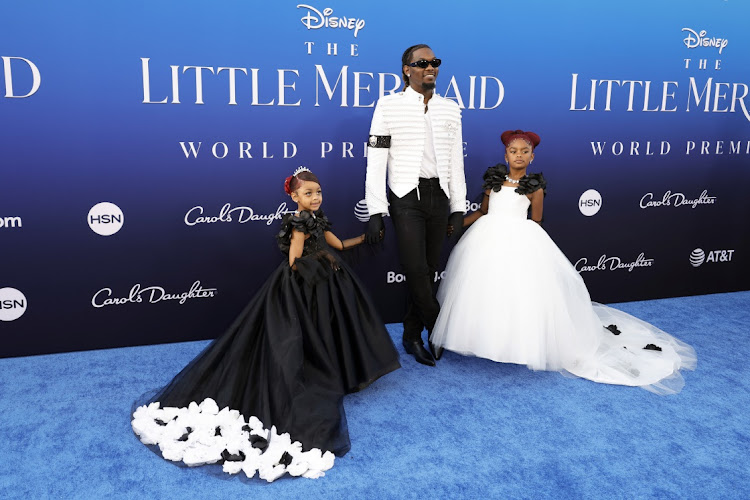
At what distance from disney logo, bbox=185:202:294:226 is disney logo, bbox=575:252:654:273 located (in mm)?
2425

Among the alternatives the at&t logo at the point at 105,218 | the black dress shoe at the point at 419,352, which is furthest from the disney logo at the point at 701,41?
the at&t logo at the point at 105,218

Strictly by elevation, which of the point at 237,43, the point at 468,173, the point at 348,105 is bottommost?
the point at 468,173

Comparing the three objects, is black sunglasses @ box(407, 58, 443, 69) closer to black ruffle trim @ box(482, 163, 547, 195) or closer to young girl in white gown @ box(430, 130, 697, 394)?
young girl in white gown @ box(430, 130, 697, 394)

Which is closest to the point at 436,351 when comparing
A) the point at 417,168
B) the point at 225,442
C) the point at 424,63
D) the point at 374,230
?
the point at 374,230

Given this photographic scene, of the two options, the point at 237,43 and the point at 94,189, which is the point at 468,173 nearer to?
the point at 237,43

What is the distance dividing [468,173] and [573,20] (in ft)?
4.44

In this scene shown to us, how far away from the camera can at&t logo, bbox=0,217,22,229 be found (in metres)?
3.58

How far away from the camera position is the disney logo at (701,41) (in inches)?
188

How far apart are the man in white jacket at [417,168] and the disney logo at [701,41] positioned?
2.43 m

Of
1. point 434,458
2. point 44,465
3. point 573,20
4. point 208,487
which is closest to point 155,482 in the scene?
point 208,487

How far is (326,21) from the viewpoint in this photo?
12.9ft

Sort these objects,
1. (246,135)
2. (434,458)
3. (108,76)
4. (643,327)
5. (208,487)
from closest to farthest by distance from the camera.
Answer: (208,487), (434,458), (108,76), (246,135), (643,327)

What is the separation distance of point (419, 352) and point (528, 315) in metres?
0.71

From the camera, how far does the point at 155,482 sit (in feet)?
8.12
